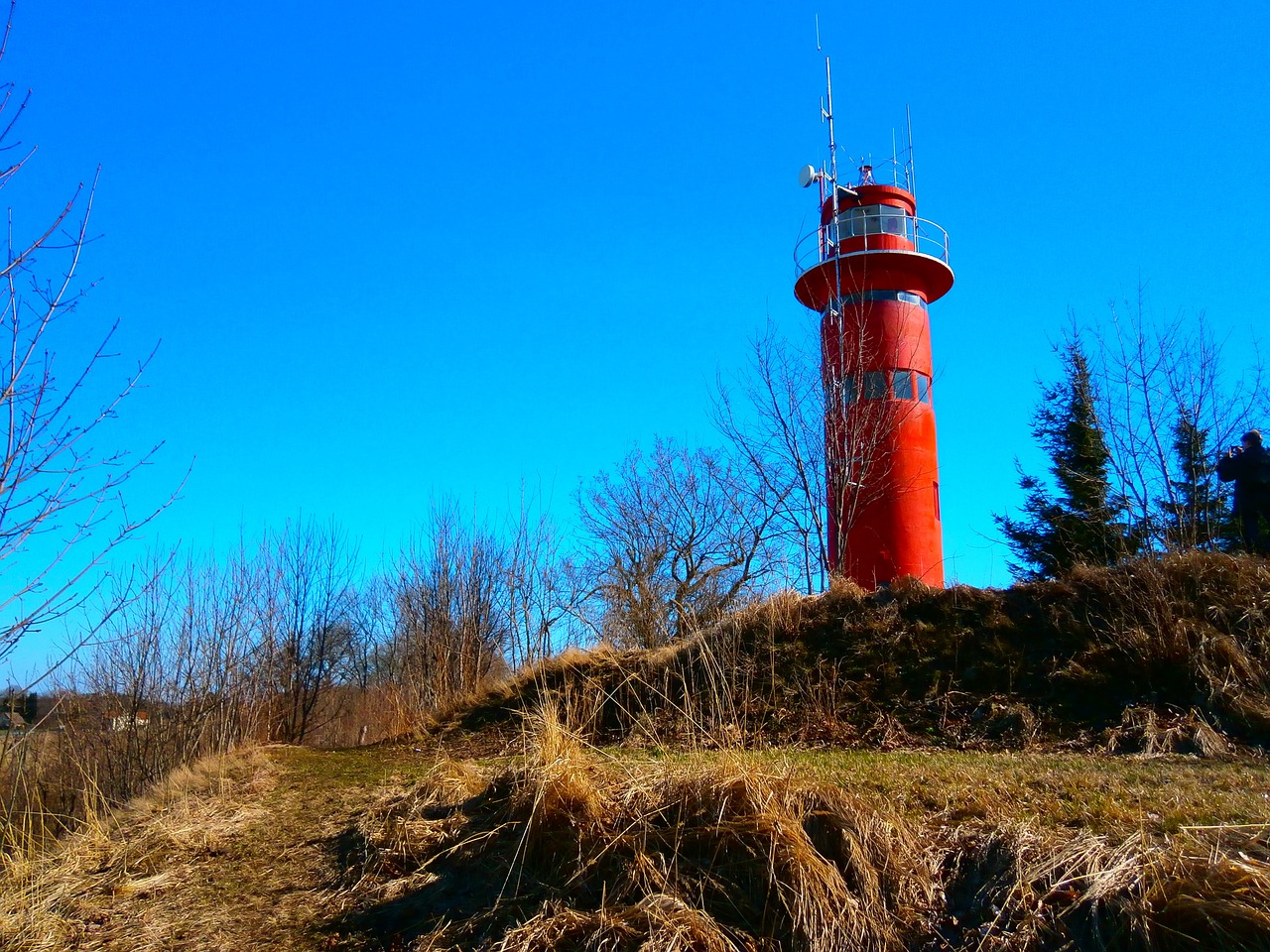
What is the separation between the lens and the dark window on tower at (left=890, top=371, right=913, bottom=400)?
15.4 meters

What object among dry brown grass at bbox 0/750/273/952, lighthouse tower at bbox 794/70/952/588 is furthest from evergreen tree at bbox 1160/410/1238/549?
dry brown grass at bbox 0/750/273/952

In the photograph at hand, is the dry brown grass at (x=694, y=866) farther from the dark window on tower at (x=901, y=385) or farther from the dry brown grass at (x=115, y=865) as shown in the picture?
the dark window on tower at (x=901, y=385)

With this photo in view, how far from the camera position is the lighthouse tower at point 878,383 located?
14641mm

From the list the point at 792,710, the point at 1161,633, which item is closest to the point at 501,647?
the point at 792,710

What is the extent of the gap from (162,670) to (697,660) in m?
6.17

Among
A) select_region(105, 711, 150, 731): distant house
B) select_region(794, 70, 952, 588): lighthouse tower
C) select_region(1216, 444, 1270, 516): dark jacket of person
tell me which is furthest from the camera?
select_region(794, 70, 952, 588): lighthouse tower

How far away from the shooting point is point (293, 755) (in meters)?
10.0

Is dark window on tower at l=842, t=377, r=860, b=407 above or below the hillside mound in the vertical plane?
above

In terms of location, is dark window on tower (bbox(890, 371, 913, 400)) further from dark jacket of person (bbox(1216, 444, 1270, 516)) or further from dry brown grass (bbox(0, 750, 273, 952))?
dry brown grass (bbox(0, 750, 273, 952))

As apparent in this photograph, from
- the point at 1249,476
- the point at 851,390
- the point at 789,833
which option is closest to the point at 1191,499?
the point at 1249,476

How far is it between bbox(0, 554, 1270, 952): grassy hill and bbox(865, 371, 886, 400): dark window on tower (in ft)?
22.1

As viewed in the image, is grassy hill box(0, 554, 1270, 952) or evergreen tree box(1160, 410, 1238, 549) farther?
evergreen tree box(1160, 410, 1238, 549)

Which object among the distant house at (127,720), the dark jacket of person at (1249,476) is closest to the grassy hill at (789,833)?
the distant house at (127,720)

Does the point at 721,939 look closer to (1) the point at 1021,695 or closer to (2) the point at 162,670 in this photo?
(1) the point at 1021,695
